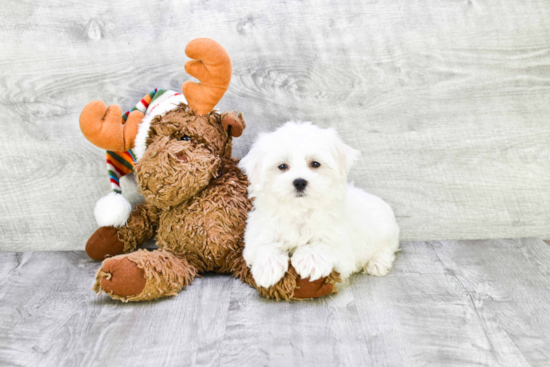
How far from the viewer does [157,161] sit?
150cm

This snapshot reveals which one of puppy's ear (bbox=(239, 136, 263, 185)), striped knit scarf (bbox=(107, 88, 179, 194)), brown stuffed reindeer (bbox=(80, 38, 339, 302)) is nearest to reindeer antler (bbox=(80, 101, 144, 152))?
brown stuffed reindeer (bbox=(80, 38, 339, 302))

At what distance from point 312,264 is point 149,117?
2.55ft

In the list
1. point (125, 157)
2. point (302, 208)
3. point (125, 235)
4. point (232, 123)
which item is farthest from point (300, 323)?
point (125, 157)

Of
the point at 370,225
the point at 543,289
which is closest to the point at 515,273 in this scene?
the point at 543,289

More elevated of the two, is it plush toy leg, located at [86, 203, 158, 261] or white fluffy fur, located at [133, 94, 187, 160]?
white fluffy fur, located at [133, 94, 187, 160]

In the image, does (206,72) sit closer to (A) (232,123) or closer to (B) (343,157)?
(A) (232,123)

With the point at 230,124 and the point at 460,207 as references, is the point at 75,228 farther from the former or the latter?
the point at 460,207

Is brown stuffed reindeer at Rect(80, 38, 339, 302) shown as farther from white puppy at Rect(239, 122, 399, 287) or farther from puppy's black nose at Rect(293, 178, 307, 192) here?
puppy's black nose at Rect(293, 178, 307, 192)

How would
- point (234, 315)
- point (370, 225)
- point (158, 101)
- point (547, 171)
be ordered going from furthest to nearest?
point (547, 171) → point (158, 101) → point (370, 225) → point (234, 315)

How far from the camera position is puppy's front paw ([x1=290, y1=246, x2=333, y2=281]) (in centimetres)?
139

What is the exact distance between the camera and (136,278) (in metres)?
1.40

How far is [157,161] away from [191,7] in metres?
0.70

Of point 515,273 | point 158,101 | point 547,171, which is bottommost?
point 515,273

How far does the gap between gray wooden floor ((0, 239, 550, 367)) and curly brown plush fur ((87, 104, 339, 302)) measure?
0.17 feet
